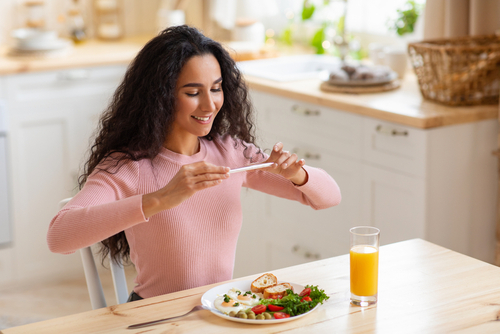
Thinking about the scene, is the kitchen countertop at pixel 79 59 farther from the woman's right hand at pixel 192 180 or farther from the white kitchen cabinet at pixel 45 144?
the woman's right hand at pixel 192 180

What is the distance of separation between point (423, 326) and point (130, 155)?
67cm

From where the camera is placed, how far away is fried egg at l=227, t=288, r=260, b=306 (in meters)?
1.13

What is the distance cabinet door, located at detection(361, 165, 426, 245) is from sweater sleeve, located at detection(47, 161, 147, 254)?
110cm

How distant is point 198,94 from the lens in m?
1.35

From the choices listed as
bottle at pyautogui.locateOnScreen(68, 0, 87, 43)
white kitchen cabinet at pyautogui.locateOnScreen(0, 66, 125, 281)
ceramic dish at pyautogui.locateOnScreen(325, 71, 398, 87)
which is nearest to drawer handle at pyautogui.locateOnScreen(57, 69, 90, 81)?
white kitchen cabinet at pyautogui.locateOnScreen(0, 66, 125, 281)

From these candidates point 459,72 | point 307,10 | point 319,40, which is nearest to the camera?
point 459,72

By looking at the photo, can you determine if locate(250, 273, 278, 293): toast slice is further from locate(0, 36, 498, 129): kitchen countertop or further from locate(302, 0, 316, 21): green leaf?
locate(302, 0, 316, 21): green leaf

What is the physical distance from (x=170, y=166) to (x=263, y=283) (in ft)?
1.16

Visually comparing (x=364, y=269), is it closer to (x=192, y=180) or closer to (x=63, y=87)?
(x=192, y=180)

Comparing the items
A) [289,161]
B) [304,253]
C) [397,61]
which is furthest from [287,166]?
[397,61]

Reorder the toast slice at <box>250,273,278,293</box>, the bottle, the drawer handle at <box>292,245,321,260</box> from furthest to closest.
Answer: the bottle
the drawer handle at <box>292,245,321,260</box>
the toast slice at <box>250,273,278,293</box>

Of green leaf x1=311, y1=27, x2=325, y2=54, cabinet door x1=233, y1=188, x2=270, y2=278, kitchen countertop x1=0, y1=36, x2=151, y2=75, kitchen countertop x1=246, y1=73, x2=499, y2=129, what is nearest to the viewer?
kitchen countertop x1=246, y1=73, x2=499, y2=129

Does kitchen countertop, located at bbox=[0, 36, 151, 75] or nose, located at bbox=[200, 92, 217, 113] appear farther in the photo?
kitchen countertop, located at bbox=[0, 36, 151, 75]

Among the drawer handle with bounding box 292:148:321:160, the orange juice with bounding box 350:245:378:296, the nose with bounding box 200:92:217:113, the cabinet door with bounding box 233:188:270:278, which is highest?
the nose with bounding box 200:92:217:113
